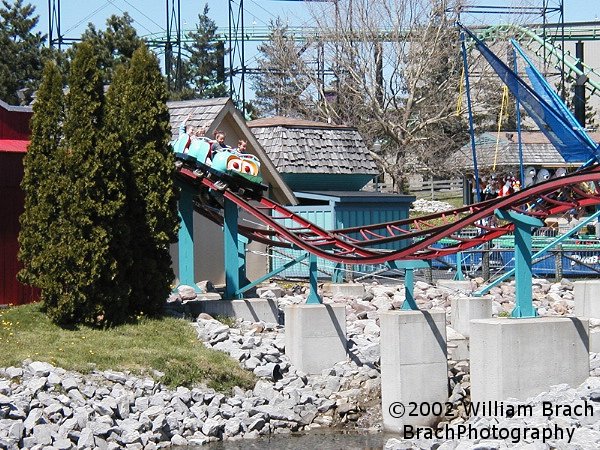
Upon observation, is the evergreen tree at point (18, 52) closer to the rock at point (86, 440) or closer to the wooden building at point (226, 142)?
the wooden building at point (226, 142)

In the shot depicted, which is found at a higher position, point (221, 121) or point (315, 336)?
point (221, 121)

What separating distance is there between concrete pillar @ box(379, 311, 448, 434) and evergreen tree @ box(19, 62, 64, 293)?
5749 mm

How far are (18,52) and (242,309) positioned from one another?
2713 cm

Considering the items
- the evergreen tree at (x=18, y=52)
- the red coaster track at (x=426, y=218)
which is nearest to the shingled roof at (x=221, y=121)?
the red coaster track at (x=426, y=218)

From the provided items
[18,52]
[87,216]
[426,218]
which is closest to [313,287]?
[426,218]

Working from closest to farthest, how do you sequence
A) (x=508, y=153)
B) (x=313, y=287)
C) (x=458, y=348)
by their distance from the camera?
(x=458, y=348) < (x=313, y=287) < (x=508, y=153)

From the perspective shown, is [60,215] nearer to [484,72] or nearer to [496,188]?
[496,188]

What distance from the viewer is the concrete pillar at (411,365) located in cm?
1788

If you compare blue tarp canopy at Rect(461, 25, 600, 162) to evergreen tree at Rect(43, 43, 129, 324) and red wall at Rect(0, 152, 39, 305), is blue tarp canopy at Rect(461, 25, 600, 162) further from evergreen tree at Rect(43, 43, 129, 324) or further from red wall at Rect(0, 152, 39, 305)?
red wall at Rect(0, 152, 39, 305)

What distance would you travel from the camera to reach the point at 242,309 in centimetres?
2175

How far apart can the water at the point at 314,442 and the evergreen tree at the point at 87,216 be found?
393 cm

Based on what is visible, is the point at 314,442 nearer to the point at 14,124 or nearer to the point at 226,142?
the point at 14,124

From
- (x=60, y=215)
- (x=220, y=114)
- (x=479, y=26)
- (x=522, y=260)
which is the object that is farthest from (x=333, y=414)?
(x=479, y=26)

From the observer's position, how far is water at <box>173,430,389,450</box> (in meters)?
16.5
